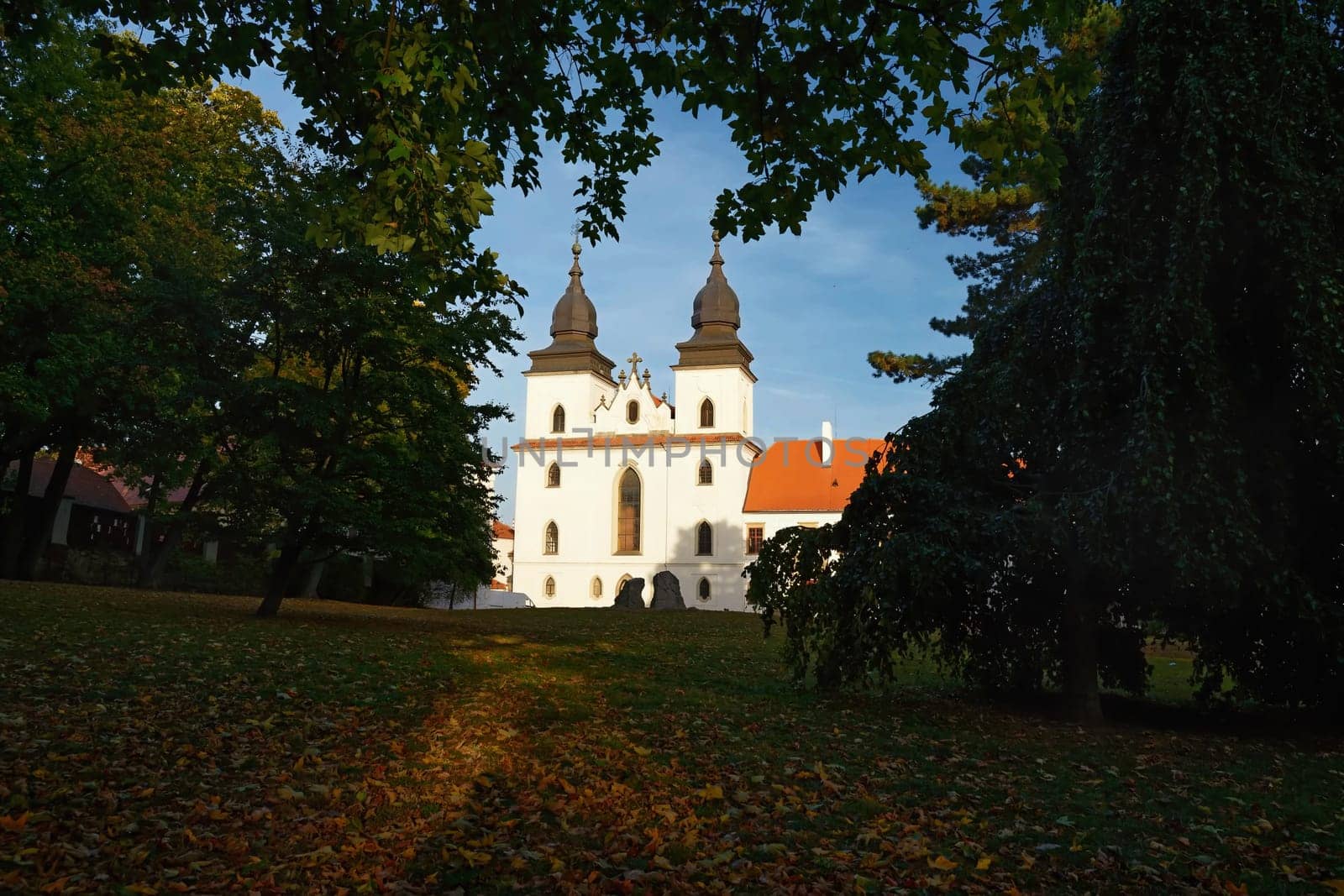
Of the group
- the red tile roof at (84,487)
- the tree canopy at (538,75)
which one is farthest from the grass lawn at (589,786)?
the red tile roof at (84,487)

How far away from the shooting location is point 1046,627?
10930mm

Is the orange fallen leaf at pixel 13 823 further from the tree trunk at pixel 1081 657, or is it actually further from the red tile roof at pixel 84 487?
the red tile roof at pixel 84 487

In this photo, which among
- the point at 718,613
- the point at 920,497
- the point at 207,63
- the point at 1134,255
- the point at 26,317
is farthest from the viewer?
the point at 718,613

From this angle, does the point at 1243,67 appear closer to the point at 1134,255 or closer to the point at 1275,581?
the point at 1134,255

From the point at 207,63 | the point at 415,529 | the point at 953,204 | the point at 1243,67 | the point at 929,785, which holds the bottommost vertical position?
the point at 929,785

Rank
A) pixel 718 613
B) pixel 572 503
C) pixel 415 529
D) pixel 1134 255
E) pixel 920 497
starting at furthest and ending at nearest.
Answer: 1. pixel 572 503
2. pixel 718 613
3. pixel 415 529
4. pixel 920 497
5. pixel 1134 255

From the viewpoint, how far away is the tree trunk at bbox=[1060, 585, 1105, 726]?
10102mm

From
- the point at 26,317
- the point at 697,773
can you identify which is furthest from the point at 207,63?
the point at 26,317

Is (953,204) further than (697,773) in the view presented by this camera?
Yes

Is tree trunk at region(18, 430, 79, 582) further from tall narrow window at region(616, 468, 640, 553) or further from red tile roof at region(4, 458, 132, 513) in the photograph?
tall narrow window at region(616, 468, 640, 553)

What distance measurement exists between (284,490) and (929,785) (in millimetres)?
11418

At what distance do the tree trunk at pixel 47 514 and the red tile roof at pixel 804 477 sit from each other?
33155 mm

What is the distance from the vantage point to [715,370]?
51.9 m

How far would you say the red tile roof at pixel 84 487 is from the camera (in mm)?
33281
